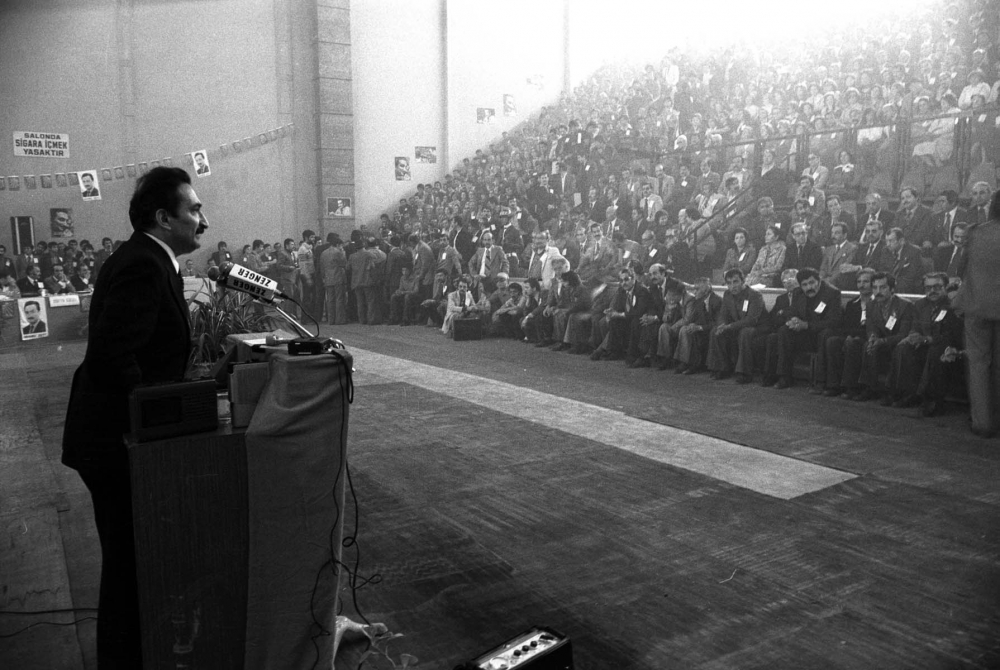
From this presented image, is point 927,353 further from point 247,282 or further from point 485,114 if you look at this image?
point 485,114

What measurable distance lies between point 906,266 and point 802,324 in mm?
1290

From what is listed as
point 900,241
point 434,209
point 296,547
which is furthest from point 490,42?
point 296,547

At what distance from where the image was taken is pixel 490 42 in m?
20.5

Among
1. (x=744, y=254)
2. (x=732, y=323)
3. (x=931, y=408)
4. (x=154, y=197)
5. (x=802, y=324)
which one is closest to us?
(x=154, y=197)

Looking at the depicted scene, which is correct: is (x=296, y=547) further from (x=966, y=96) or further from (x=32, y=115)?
(x=32, y=115)

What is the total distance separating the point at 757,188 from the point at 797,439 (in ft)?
22.7

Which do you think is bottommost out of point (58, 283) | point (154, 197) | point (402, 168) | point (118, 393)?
point (58, 283)

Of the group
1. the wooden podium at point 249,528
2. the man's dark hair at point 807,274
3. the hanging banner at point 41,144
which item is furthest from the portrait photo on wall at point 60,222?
the wooden podium at point 249,528

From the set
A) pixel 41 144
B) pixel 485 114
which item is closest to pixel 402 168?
pixel 485 114

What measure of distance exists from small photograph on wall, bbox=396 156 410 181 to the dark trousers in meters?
18.2

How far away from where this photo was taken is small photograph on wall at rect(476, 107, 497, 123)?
816 inches

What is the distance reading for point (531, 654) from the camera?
Result: 89.7 inches

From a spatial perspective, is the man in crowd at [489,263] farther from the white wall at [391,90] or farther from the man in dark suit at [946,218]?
the white wall at [391,90]

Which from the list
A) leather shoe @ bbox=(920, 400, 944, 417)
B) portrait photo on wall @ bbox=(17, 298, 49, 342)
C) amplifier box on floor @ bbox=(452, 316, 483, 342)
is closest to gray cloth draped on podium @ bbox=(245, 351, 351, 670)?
leather shoe @ bbox=(920, 400, 944, 417)
